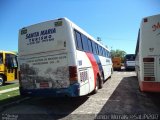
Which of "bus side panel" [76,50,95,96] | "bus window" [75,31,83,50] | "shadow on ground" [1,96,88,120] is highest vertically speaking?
"bus window" [75,31,83,50]

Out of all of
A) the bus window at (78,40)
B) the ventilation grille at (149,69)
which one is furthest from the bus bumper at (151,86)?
the bus window at (78,40)

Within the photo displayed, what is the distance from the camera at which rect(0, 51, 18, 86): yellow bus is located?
60.3 ft

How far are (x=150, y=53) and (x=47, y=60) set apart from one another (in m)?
3.67

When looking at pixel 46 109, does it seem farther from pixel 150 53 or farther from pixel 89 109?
pixel 150 53

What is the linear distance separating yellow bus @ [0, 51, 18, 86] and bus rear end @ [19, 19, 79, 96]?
9886 millimetres

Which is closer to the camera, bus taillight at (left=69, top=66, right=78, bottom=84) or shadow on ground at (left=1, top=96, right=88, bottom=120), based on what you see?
shadow on ground at (left=1, top=96, right=88, bottom=120)

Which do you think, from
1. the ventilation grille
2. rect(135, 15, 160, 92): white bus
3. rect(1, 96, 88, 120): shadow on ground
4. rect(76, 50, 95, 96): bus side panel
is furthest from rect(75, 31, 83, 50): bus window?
the ventilation grille

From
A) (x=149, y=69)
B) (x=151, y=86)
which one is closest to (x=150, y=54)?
(x=149, y=69)

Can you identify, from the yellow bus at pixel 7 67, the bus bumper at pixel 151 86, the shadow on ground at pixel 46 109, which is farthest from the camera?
the yellow bus at pixel 7 67

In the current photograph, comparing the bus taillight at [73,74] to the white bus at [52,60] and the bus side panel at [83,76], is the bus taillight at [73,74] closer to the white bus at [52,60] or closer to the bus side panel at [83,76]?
the white bus at [52,60]

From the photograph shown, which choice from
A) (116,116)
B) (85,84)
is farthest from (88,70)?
(116,116)

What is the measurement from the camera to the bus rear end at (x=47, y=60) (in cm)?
819

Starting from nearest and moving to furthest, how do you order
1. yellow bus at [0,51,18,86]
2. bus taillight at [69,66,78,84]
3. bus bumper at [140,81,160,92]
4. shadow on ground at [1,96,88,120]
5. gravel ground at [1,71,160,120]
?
gravel ground at [1,71,160,120] → shadow on ground at [1,96,88,120] → bus bumper at [140,81,160,92] → bus taillight at [69,66,78,84] → yellow bus at [0,51,18,86]

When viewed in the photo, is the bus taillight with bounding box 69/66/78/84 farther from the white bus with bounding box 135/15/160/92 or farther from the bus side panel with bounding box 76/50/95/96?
the white bus with bounding box 135/15/160/92
